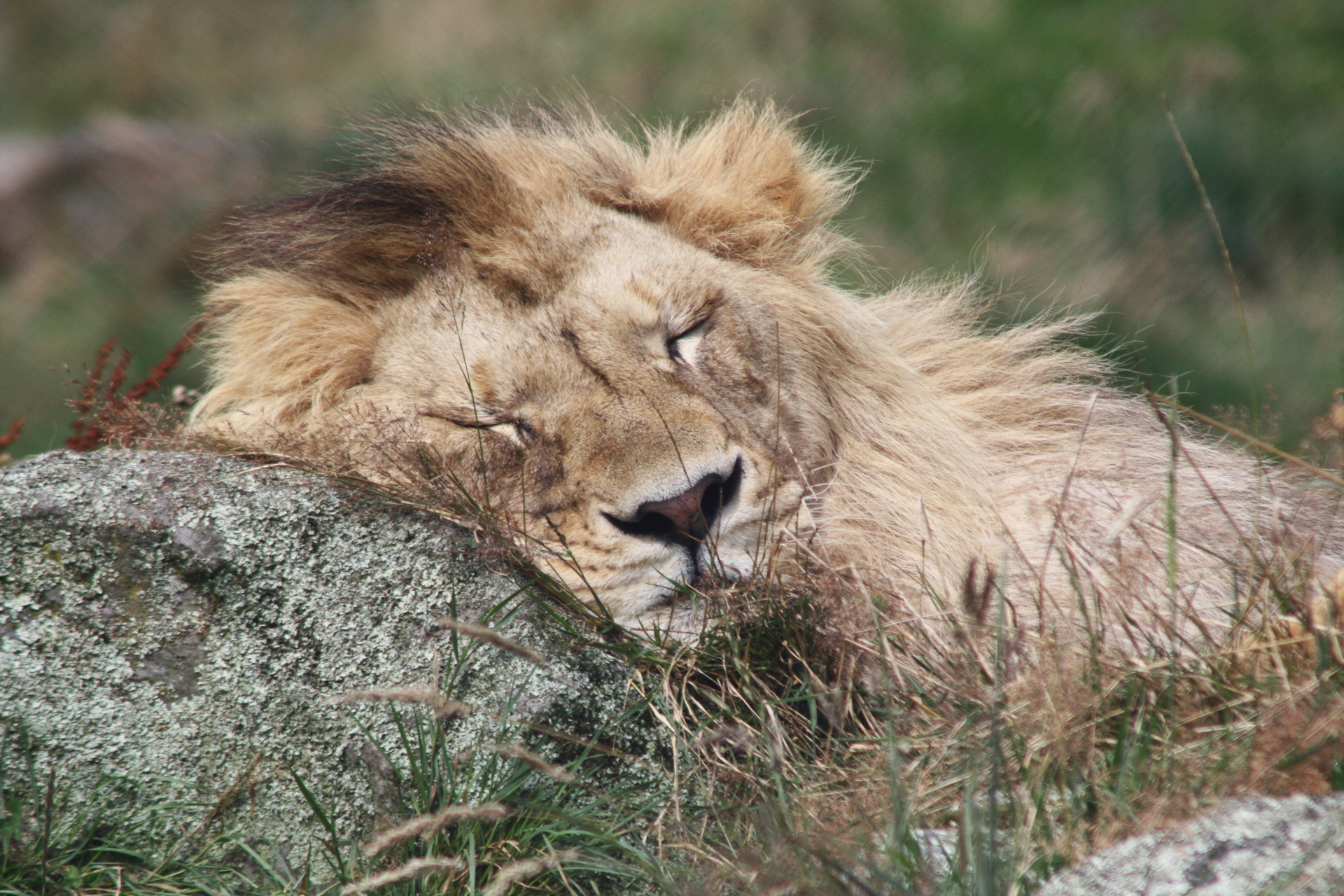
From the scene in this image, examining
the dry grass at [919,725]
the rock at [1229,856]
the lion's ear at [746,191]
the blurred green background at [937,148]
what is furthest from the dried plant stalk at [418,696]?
the blurred green background at [937,148]

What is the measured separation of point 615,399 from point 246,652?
0.95 m

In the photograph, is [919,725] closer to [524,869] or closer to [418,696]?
[524,869]

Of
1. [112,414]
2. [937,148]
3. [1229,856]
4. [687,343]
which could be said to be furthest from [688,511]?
[937,148]

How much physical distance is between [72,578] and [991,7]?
980cm

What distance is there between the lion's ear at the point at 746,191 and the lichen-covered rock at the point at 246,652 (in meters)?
1.21

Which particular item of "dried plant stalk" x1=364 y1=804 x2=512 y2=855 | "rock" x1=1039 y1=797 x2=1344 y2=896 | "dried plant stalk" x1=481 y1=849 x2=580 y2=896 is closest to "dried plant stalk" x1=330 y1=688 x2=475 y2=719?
"dried plant stalk" x1=364 y1=804 x2=512 y2=855

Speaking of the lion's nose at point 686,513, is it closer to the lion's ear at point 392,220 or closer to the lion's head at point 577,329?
the lion's head at point 577,329

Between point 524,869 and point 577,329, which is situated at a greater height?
point 577,329

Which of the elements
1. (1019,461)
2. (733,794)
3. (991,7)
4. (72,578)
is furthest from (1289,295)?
(72,578)

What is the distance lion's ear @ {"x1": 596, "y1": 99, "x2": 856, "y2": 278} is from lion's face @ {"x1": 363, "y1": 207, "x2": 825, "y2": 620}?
0.29ft

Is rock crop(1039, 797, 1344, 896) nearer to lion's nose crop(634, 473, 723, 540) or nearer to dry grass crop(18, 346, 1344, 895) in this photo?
dry grass crop(18, 346, 1344, 895)

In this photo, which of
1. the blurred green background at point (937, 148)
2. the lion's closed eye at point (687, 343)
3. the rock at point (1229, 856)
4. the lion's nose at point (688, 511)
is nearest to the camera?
the rock at point (1229, 856)

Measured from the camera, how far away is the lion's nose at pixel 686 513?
7.52ft

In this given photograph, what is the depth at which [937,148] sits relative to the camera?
925cm
